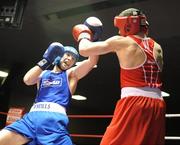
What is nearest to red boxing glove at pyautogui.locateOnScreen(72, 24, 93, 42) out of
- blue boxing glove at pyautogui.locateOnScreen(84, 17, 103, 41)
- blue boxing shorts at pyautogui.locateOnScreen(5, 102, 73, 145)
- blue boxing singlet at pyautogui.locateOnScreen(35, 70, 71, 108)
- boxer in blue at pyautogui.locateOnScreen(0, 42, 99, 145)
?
blue boxing glove at pyautogui.locateOnScreen(84, 17, 103, 41)

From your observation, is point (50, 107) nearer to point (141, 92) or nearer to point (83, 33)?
point (83, 33)

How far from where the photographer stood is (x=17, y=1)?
14.4 ft

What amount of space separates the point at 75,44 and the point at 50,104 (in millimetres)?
3251

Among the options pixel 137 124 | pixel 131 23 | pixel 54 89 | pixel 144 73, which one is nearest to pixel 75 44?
pixel 54 89

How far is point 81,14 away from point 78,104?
5.17 metres

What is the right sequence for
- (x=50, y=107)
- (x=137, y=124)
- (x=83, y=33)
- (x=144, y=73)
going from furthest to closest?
1. (x=50, y=107)
2. (x=83, y=33)
3. (x=144, y=73)
4. (x=137, y=124)

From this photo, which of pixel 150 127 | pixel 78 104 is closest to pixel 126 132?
pixel 150 127

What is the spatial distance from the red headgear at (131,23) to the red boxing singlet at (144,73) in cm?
8

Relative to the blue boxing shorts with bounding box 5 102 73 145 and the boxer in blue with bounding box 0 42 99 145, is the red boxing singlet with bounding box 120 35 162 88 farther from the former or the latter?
the blue boxing shorts with bounding box 5 102 73 145

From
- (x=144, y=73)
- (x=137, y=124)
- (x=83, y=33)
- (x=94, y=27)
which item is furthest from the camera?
(x=94, y=27)

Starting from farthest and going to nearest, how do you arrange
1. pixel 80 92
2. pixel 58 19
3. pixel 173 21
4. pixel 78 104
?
1. pixel 78 104
2. pixel 80 92
3. pixel 58 19
4. pixel 173 21

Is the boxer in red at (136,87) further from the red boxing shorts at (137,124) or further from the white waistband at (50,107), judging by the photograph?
the white waistband at (50,107)

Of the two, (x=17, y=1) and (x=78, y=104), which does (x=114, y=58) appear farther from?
(x=78, y=104)

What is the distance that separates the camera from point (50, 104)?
108 inches
